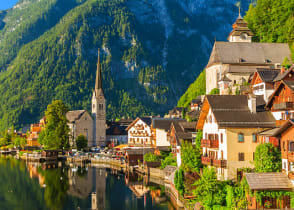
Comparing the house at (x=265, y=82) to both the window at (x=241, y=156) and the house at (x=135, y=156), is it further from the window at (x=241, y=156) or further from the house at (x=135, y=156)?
the house at (x=135, y=156)

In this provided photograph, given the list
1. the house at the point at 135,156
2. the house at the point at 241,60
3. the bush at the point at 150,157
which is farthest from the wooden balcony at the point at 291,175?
the house at the point at 135,156

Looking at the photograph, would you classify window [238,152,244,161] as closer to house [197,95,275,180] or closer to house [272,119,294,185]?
house [197,95,275,180]

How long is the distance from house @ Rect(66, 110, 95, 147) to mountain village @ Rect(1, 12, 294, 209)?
78.0ft

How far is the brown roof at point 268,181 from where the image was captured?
3931 cm

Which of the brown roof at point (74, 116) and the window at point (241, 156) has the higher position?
the brown roof at point (74, 116)

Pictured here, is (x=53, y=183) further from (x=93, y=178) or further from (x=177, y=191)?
(x=177, y=191)

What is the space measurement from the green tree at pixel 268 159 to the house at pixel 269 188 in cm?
216

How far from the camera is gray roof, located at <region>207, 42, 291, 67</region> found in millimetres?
95562

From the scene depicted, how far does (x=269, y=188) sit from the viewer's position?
39219 millimetres

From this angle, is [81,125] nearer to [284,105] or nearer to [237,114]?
[237,114]

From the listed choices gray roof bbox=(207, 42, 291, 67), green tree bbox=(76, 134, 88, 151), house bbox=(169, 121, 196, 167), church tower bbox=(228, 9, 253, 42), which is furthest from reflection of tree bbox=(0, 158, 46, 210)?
church tower bbox=(228, 9, 253, 42)

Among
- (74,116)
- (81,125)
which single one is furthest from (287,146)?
(74,116)

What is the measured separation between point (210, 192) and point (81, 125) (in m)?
109

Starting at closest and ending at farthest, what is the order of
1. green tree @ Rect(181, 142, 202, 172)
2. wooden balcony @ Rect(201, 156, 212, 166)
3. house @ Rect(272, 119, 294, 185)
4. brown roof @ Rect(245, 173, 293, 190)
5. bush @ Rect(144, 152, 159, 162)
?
brown roof @ Rect(245, 173, 293, 190)
house @ Rect(272, 119, 294, 185)
wooden balcony @ Rect(201, 156, 212, 166)
green tree @ Rect(181, 142, 202, 172)
bush @ Rect(144, 152, 159, 162)
